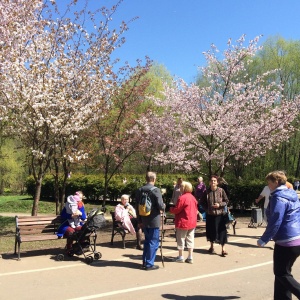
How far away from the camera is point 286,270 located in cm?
452

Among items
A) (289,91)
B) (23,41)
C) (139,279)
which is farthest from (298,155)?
(139,279)

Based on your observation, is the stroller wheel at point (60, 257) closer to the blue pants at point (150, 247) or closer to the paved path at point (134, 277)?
the paved path at point (134, 277)

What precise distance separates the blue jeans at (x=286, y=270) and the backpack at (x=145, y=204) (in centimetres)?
285

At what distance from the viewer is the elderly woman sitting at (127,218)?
8891 mm

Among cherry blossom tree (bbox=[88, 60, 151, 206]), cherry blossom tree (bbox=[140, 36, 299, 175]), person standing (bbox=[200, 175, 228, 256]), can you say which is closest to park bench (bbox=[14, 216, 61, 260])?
person standing (bbox=[200, 175, 228, 256])

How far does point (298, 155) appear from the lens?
33.3 metres

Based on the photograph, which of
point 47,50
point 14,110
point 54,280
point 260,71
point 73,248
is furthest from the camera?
point 260,71

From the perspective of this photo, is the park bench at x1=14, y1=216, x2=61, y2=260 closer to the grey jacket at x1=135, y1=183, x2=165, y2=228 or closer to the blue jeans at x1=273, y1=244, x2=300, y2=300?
the grey jacket at x1=135, y1=183, x2=165, y2=228

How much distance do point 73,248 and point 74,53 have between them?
281 inches

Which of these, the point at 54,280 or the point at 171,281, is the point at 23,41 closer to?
the point at 54,280

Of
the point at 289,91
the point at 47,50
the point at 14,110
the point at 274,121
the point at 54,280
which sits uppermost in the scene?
the point at 289,91

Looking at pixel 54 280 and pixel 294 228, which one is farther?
pixel 54 280

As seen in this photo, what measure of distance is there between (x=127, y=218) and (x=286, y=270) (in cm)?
499

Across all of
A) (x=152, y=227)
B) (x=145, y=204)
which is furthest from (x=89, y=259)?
(x=145, y=204)
